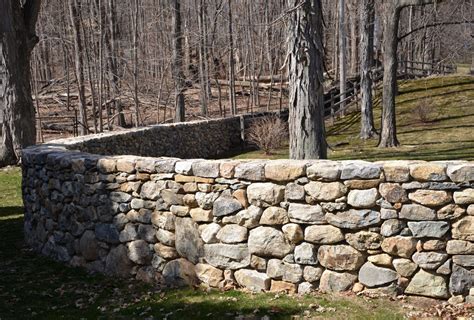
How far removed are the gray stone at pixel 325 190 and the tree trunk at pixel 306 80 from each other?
3.62 m

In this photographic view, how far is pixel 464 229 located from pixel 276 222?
5.37ft

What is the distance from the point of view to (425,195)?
437cm

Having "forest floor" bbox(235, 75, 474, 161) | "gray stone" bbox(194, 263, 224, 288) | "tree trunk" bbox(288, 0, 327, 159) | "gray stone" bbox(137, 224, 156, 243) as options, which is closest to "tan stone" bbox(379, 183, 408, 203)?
"gray stone" bbox(194, 263, 224, 288)

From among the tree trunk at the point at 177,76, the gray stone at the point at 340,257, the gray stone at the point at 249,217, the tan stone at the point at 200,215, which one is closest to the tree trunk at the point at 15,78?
the tree trunk at the point at 177,76

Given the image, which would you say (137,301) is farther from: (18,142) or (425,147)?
(425,147)

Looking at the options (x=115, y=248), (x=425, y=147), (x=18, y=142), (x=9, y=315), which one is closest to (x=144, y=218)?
(x=115, y=248)

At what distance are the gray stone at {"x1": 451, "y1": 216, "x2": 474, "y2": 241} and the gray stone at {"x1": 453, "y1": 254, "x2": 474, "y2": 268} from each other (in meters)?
0.15

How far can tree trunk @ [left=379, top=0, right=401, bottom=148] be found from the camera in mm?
15109

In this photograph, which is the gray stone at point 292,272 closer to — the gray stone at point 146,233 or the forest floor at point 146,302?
the forest floor at point 146,302

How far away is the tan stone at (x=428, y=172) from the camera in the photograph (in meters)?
4.29

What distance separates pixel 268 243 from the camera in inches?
199

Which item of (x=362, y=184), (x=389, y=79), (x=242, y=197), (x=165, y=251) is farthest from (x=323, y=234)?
(x=389, y=79)

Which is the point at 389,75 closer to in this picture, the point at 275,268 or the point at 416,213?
the point at 275,268

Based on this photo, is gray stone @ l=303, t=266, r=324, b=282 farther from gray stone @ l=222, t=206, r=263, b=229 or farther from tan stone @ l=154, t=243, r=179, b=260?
tan stone @ l=154, t=243, r=179, b=260
